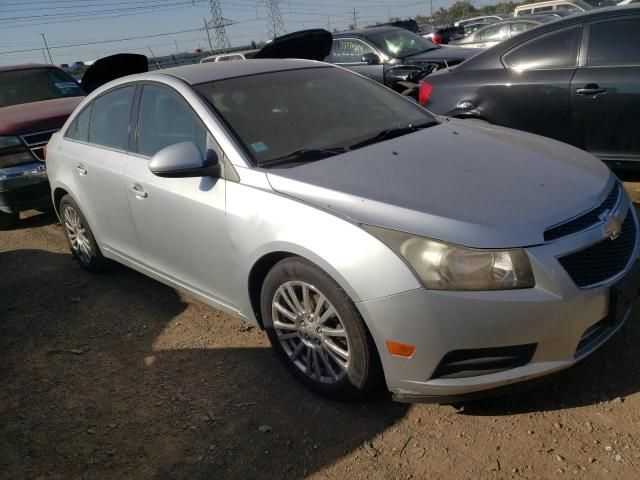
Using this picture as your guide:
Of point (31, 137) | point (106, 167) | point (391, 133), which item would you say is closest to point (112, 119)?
point (106, 167)

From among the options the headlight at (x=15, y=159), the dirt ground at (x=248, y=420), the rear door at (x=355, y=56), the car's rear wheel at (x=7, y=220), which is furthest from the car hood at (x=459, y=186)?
the rear door at (x=355, y=56)

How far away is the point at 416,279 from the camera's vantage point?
2.21 meters

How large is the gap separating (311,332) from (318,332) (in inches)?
2.1

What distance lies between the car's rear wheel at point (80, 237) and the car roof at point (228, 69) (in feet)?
4.82

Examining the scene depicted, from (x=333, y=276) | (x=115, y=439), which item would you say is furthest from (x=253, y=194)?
(x=115, y=439)

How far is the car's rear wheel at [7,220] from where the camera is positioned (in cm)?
674

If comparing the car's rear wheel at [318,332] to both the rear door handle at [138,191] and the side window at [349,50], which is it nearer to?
the rear door handle at [138,191]

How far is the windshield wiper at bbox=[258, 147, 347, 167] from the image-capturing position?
2.90m

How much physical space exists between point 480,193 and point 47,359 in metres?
2.91

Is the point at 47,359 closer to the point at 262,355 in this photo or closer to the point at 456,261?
the point at 262,355

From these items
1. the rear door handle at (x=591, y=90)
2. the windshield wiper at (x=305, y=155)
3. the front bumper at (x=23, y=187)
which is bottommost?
the front bumper at (x=23, y=187)

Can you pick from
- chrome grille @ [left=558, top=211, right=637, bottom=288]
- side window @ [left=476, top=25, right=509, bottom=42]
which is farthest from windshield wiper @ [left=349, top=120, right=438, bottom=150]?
side window @ [left=476, top=25, right=509, bottom=42]

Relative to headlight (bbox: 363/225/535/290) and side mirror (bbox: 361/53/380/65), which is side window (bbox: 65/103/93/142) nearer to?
headlight (bbox: 363/225/535/290)

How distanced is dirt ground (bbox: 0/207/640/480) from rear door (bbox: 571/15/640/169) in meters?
2.07
